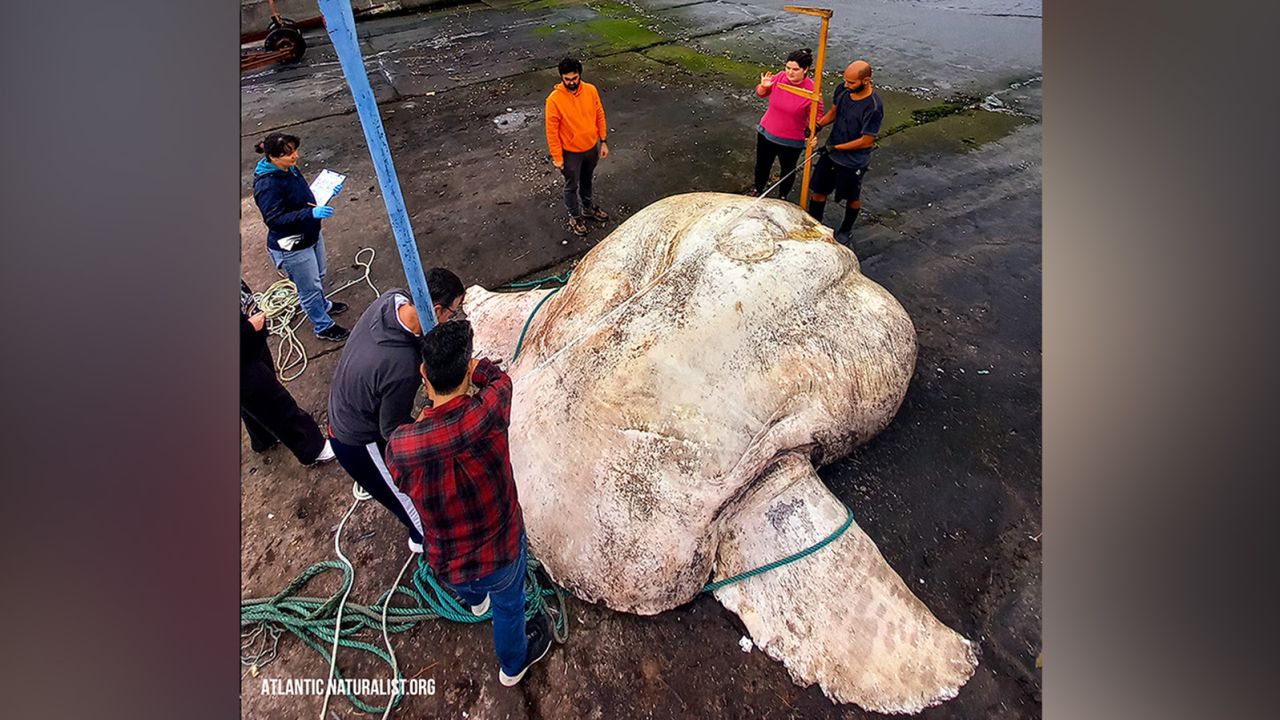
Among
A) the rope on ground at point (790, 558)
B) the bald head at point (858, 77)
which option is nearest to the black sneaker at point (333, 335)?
the rope on ground at point (790, 558)

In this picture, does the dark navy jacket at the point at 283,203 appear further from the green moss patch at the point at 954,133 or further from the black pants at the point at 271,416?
the green moss patch at the point at 954,133

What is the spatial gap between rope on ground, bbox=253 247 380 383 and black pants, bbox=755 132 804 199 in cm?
279

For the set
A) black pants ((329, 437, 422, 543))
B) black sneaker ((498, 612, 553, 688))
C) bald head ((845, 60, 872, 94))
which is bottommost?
black sneaker ((498, 612, 553, 688))

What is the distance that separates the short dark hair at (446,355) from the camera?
1.42m

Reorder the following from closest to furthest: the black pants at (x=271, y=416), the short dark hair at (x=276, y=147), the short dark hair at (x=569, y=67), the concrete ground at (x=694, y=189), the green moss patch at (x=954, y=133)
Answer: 1. the concrete ground at (x=694, y=189)
2. the black pants at (x=271, y=416)
3. the short dark hair at (x=276, y=147)
4. the short dark hair at (x=569, y=67)
5. the green moss patch at (x=954, y=133)

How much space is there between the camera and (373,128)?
1574 mm

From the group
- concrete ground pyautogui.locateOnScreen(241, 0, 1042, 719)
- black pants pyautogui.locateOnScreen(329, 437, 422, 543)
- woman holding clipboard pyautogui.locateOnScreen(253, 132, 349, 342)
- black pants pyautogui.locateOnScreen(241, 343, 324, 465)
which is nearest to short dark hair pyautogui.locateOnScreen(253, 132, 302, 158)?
woman holding clipboard pyautogui.locateOnScreen(253, 132, 349, 342)

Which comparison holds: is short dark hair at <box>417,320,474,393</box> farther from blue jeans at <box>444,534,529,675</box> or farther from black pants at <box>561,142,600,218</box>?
black pants at <box>561,142,600,218</box>

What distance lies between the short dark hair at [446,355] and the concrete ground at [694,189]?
1.04 m

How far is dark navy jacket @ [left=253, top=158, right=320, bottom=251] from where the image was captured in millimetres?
2764

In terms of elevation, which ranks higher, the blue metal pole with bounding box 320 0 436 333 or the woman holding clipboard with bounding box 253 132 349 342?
the blue metal pole with bounding box 320 0 436 333

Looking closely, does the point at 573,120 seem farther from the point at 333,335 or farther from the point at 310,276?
the point at 333,335
